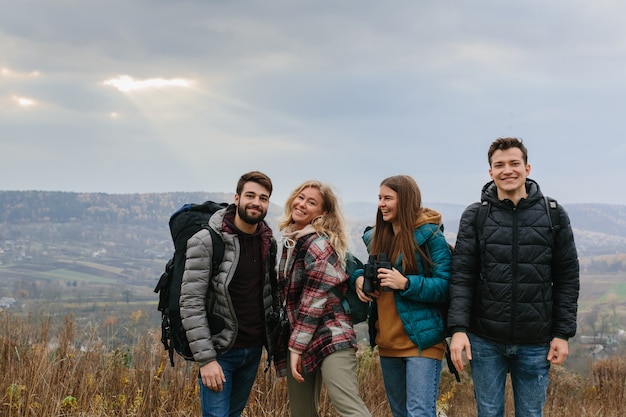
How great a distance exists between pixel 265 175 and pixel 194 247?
0.60 m

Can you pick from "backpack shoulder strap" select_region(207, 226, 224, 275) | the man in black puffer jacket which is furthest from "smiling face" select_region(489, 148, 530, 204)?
"backpack shoulder strap" select_region(207, 226, 224, 275)

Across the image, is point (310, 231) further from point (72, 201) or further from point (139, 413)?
point (72, 201)

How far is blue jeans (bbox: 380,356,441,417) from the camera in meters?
2.89

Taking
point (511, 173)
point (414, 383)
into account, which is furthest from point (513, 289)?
point (414, 383)

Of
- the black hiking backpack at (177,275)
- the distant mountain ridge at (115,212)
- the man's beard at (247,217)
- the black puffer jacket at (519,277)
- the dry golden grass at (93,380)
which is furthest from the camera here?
the distant mountain ridge at (115,212)

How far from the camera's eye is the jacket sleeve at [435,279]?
2.88m

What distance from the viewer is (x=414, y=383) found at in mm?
2906

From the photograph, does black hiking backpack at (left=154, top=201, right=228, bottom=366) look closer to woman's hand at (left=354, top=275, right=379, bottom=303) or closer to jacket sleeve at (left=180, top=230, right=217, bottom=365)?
jacket sleeve at (left=180, top=230, right=217, bottom=365)

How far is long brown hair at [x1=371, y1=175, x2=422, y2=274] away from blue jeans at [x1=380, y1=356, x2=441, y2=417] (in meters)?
0.51

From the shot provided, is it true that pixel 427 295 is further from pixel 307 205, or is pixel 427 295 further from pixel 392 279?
pixel 307 205

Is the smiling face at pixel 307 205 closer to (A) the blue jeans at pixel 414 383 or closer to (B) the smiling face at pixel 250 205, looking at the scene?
(B) the smiling face at pixel 250 205

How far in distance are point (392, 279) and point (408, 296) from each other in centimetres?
13

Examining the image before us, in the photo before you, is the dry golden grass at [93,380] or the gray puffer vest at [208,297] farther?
the dry golden grass at [93,380]

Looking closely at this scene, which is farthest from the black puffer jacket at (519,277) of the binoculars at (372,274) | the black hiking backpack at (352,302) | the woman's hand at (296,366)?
the woman's hand at (296,366)
